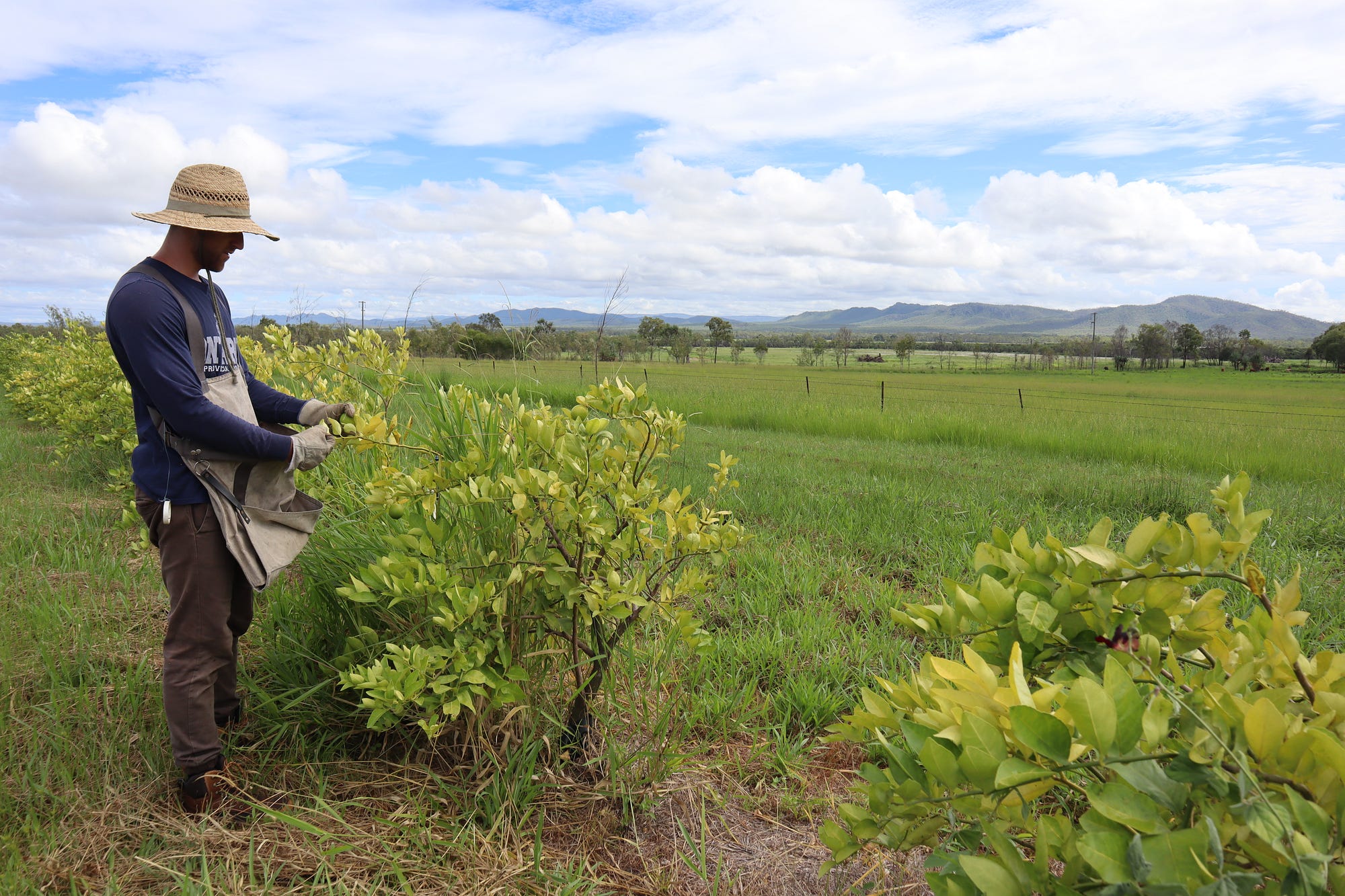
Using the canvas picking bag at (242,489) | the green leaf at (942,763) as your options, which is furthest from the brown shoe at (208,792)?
the green leaf at (942,763)

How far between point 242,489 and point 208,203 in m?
1.01

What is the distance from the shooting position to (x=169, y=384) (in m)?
2.38

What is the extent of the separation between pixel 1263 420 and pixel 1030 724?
86.7 feet

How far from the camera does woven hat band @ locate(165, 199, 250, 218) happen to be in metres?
2.60

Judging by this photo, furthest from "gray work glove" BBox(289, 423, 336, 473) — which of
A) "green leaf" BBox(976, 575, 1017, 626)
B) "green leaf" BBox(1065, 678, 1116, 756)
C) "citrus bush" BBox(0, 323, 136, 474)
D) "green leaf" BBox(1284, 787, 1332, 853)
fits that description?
"citrus bush" BBox(0, 323, 136, 474)

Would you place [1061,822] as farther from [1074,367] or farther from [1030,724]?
[1074,367]

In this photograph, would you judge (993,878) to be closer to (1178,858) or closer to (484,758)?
(1178,858)

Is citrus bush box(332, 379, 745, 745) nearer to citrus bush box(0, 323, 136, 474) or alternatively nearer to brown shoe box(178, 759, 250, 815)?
brown shoe box(178, 759, 250, 815)

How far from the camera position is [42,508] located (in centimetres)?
598

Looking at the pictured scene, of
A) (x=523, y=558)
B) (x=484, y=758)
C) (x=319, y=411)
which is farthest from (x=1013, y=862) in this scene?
(x=319, y=411)

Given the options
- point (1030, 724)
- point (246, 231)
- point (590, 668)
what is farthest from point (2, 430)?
point (1030, 724)

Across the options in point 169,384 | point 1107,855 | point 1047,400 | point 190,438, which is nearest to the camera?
point 1107,855

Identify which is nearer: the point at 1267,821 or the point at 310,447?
the point at 1267,821

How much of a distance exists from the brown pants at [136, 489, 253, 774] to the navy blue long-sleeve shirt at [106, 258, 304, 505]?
106mm
